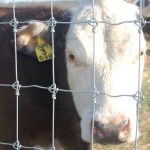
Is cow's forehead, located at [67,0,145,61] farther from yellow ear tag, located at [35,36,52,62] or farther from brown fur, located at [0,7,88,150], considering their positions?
brown fur, located at [0,7,88,150]

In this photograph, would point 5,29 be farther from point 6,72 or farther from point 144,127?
point 144,127

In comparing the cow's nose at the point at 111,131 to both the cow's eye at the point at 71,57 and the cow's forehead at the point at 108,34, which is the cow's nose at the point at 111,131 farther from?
the cow's eye at the point at 71,57

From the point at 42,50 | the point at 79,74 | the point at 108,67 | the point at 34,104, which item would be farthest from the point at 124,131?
the point at 34,104

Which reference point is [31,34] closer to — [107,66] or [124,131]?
[107,66]

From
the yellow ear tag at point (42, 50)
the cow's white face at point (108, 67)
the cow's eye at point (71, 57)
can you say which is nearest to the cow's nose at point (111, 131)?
the cow's white face at point (108, 67)

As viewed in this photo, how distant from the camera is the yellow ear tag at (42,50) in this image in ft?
11.9

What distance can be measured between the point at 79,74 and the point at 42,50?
0.42 meters

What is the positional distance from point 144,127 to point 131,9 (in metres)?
2.52

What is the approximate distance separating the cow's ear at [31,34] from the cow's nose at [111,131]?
99 centimetres

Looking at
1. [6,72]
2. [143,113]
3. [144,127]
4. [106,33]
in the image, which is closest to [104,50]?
[106,33]

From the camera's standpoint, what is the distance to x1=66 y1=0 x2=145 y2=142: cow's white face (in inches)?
117

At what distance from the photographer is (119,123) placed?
295 centimetres

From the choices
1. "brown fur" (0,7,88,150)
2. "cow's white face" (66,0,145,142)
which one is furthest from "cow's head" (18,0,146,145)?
"brown fur" (0,7,88,150)

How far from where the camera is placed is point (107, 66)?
10.5 feet
